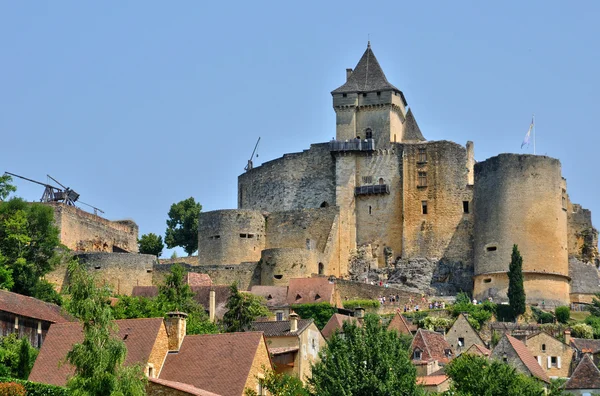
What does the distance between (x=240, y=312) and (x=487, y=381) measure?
19945 mm

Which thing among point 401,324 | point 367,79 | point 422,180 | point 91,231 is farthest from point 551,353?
point 91,231

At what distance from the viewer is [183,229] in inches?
4003

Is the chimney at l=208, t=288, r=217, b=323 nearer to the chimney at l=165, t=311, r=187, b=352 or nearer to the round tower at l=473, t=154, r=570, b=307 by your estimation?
the round tower at l=473, t=154, r=570, b=307

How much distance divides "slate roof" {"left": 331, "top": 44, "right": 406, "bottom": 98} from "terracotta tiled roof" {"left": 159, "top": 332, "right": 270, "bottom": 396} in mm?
47263

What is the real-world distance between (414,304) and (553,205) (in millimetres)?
10570

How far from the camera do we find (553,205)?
262 ft

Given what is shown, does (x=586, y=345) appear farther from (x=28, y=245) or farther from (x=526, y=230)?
(x=28, y=245)

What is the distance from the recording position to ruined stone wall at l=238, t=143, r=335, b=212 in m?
87.7

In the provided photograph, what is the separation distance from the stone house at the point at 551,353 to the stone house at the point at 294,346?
13.4 m

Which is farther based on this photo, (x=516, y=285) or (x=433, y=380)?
(x=516, y=285)

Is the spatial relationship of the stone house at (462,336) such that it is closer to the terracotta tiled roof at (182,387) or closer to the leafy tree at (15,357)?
the leafy tree at (15,357)

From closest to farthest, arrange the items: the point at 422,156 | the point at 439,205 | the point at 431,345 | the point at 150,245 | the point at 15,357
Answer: the point at 15,357, the point at 431,345, the point at 439,205, the point at 422,156, the point at 150,245

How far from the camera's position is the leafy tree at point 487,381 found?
46188mm

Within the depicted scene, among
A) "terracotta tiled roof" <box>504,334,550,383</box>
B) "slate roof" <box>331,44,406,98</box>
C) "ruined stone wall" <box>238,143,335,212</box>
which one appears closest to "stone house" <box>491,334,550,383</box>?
"terracotta tiled roof" <box>504,334,550,383</box>
